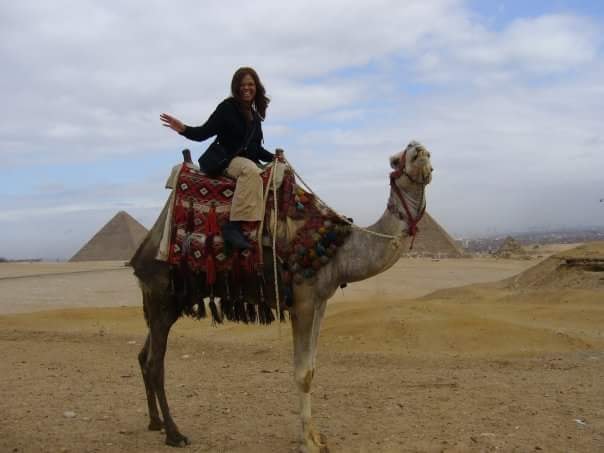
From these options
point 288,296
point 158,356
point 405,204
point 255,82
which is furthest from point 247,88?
point 158,356

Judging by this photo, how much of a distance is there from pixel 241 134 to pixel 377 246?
4.91 feet

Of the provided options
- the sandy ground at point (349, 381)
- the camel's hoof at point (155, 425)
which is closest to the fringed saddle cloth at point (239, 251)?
the camel's hoof at point (155, 425)

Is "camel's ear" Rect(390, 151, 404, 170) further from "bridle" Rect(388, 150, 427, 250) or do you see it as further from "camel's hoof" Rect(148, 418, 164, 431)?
"camel's hoof" Rect(148, 418, 164, 431)

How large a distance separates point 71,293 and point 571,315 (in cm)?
1744

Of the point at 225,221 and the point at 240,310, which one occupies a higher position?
the point at 225,221

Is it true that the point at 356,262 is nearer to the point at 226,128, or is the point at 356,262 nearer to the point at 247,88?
the point at 226,128

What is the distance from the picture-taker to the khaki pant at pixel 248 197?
5082 millimetres

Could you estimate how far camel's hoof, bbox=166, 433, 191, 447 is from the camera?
17.7 feet

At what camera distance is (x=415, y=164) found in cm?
465

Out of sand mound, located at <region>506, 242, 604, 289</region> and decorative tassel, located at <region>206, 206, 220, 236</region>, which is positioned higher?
decorative tassel, located at <region>206, 206, 220, 236</region>

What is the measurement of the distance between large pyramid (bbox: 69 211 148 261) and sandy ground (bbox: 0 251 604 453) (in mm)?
31982

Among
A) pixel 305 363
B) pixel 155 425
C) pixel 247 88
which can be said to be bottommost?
pixel 155 425

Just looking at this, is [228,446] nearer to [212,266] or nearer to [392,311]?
[212,266]

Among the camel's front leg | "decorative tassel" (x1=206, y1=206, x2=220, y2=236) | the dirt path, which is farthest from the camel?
"decorative tassel" (x1=206, y1=206, x2=220, y2=236)
